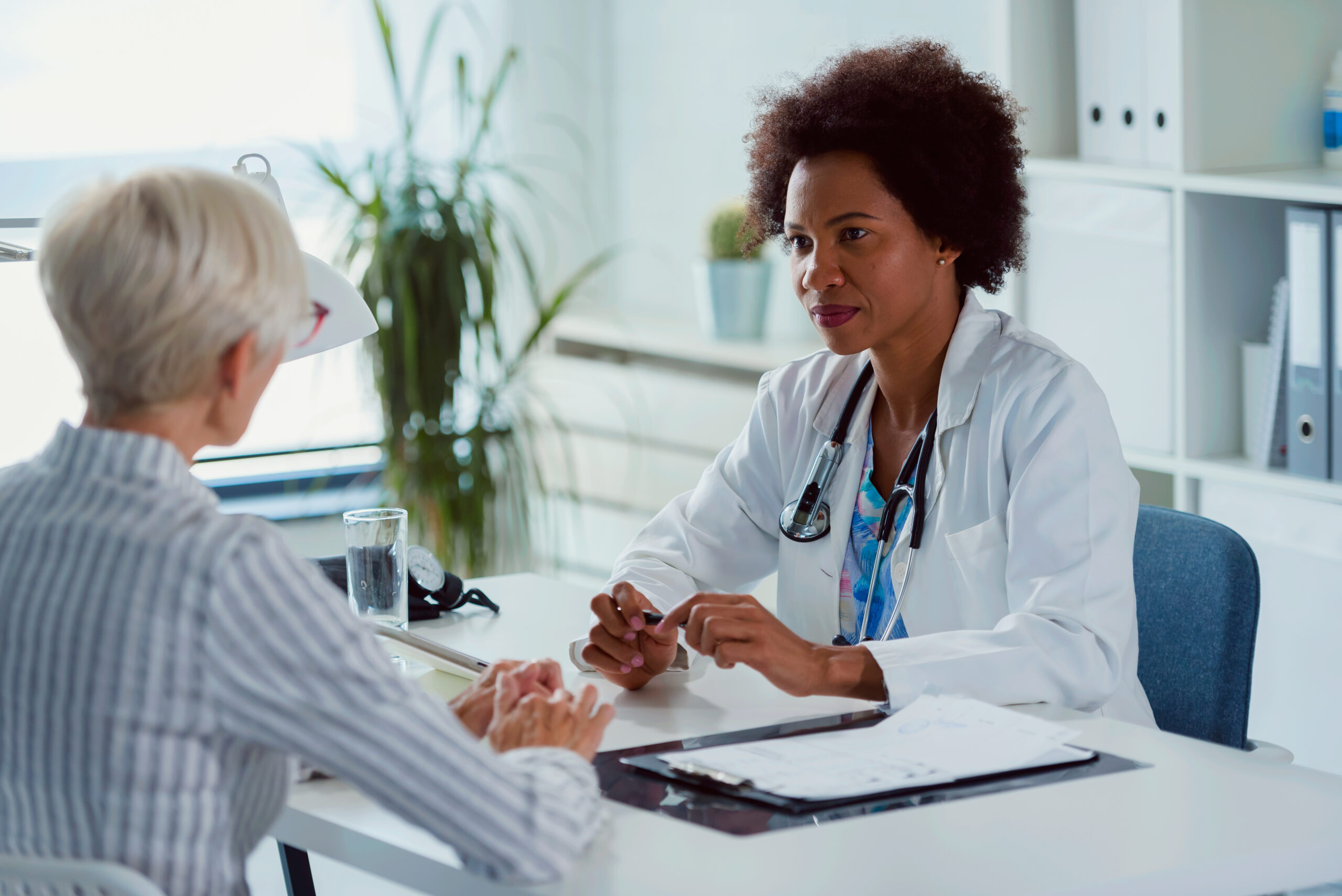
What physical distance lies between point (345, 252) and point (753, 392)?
1.09m

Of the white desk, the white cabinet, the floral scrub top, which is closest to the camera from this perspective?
the white desk

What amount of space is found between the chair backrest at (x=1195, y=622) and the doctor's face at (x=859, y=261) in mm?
418

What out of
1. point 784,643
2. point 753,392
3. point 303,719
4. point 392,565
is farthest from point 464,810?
point 753,392

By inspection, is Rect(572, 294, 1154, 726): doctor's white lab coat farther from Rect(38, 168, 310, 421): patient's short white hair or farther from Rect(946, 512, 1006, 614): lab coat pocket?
Rect(38, 168, 310, 421): patient's short white hair

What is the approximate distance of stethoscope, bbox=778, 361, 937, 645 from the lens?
199 centimetres

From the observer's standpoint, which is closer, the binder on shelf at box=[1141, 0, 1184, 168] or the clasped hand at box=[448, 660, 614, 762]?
the clasped hand at box=[448, 660, 614, 762]

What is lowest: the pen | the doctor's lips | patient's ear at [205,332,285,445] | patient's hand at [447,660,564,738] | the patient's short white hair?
the pen

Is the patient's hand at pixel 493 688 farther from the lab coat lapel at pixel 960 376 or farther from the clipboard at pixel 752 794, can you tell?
the lab coat lapel at pixel 960 376

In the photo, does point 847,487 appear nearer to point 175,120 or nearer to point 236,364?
point 236,364

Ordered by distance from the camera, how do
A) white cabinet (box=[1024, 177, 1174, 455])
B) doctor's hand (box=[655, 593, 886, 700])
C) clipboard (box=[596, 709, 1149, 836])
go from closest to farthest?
clipboard (box=[596, 709, 1149, 836]), doctor's hand (box=[655, 593, 886, 700]), white cabinet (box=[1024, 177, 1174, 455])

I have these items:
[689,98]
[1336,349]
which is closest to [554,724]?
[1336,349]

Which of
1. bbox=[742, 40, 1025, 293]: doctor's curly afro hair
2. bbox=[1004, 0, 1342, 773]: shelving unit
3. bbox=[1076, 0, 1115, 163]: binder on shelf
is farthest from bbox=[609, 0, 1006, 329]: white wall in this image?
bbox=[742, 40, 1025, 293]: doctor's curly afro hair

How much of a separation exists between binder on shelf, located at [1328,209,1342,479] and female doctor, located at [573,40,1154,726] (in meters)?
0.62

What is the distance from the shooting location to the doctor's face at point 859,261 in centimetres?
206
